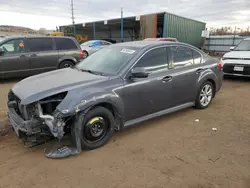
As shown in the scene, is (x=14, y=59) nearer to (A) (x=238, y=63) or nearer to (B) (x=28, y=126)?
(B) (x=28, y=126)

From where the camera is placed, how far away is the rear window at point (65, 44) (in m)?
9.02

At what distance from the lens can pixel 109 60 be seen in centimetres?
402

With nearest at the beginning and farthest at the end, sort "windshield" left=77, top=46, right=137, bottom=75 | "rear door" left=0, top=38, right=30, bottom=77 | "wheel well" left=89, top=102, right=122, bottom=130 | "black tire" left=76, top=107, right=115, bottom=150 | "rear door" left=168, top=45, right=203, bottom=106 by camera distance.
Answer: "black tire" left=76, top=107, right=115, bottom=150
"wheel well" left=89, top=102, right=122, bottom=130
"windshield" left=77, top=46, right=137, bottom=75
"rear door" left=168, top=45, right=203, bottom=106
"rear door" left=0, top=38, right=30, bottom=77

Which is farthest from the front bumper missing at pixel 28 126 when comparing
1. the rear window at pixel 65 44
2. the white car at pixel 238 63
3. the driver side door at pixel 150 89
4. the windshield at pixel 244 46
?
the windshield at pixel 244 46

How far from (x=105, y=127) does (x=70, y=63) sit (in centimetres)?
660

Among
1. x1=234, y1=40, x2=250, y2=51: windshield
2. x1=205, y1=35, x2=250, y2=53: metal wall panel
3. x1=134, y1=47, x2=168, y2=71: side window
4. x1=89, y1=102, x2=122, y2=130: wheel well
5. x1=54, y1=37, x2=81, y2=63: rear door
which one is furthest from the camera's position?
x1=205, y1=35, x2=250, y2=53: metal wall panel

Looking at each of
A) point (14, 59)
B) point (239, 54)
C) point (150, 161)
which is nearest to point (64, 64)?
point (14, 59)

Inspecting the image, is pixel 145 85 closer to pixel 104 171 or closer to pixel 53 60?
pixel 104 171

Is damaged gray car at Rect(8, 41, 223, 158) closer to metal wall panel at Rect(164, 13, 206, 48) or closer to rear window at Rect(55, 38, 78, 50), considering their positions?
rear window at Rect(55, 38, 78, 50)

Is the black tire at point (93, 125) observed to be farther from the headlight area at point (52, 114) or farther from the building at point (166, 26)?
the building at point (166, 26)

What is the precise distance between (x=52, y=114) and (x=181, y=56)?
297 centimetres

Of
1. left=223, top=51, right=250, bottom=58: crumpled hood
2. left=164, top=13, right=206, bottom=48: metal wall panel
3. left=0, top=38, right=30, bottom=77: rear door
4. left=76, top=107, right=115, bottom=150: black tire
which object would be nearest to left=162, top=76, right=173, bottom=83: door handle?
left=76, top=107, right=115, bottom=150: black tire

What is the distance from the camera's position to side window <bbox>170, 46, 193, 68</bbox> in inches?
171

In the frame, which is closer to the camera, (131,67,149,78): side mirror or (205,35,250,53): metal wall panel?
(131,67,149,78): side mirror
